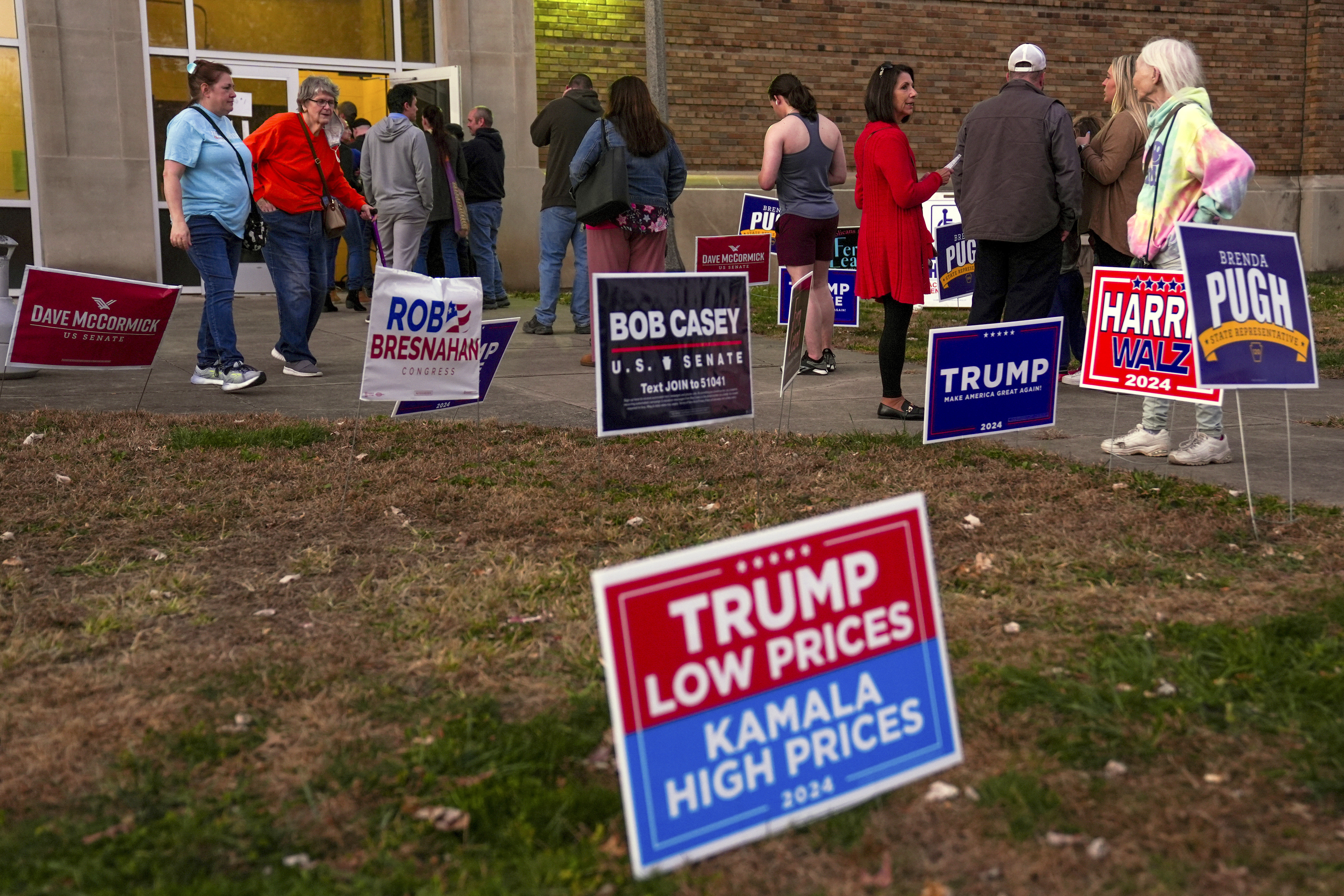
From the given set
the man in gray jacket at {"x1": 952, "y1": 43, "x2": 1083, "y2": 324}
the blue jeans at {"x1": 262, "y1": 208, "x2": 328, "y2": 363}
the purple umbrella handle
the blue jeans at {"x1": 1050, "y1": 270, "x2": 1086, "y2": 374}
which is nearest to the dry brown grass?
the man in gray jacket at {"x1": 952, "y1": 43, "x2": 1083, "y2": 324}

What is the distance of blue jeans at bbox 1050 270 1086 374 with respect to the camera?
336 inches

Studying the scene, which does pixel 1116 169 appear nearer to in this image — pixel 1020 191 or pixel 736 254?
pixel 1020 191

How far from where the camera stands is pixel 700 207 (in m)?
16.0

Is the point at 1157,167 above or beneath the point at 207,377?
above

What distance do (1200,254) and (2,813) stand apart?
427 centimetres

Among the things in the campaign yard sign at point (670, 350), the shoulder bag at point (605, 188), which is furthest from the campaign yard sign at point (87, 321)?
the campaign yard sign at point (670, 350)

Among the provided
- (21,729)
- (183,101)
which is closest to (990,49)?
(183,101)

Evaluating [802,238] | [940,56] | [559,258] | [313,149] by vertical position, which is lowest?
[559,258]

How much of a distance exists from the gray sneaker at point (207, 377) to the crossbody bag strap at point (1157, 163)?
18.1 ft

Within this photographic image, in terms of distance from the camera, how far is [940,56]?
17.0 m

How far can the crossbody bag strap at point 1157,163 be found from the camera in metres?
5.79

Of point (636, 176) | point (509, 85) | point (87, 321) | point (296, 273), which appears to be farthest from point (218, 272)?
point (509, 85)

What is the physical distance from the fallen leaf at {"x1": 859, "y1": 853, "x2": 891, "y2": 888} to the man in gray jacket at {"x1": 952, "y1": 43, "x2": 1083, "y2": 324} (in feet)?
15.0

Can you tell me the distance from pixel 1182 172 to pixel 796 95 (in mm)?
3060
